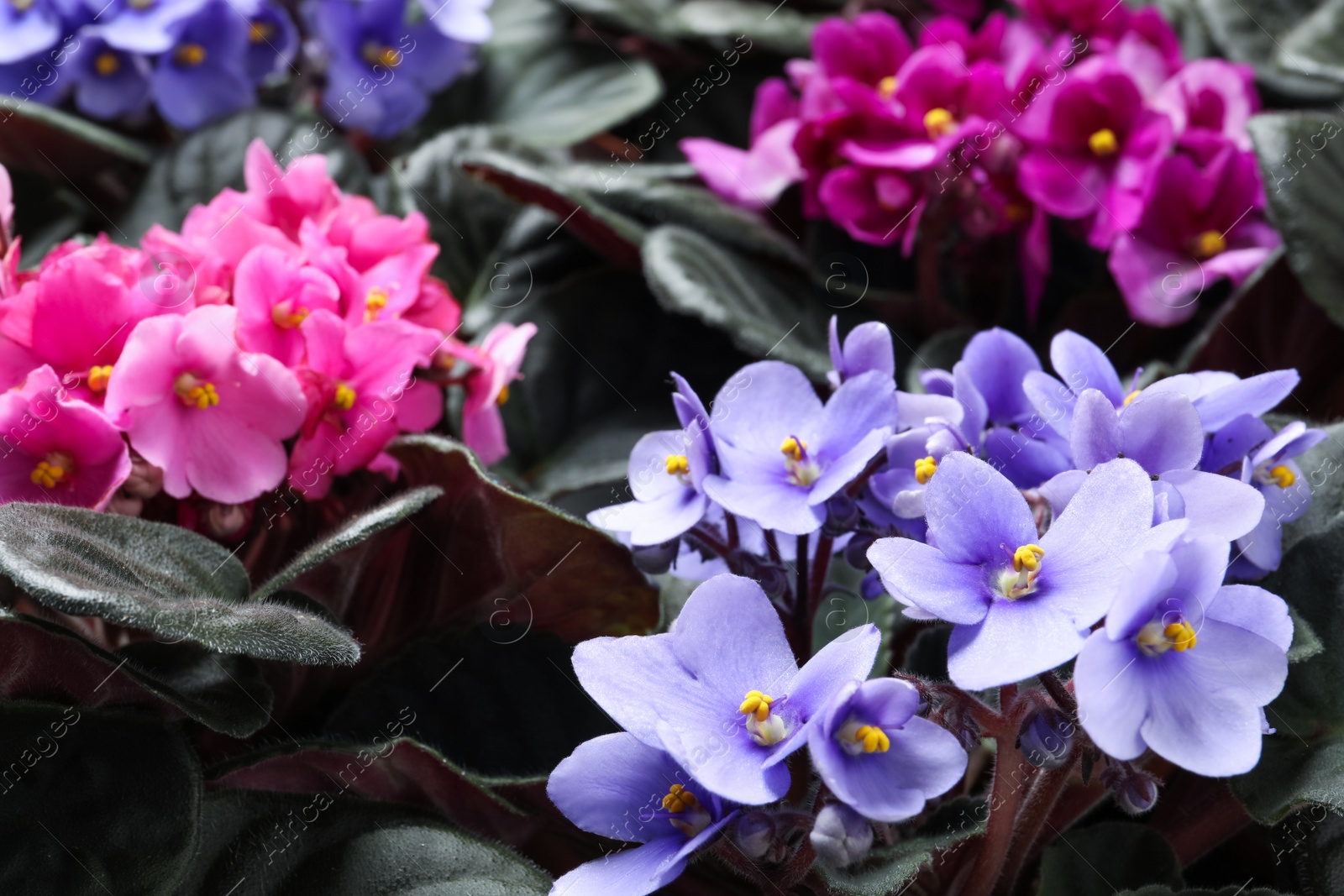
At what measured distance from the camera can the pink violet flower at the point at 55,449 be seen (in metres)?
0.58

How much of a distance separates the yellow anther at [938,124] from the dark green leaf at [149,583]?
64cm

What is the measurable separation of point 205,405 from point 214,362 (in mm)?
24

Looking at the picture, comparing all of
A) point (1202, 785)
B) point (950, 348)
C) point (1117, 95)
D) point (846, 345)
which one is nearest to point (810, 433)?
point (846, 345)

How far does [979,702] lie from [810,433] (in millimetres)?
159

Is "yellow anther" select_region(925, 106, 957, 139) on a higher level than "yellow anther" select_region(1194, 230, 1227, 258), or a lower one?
higher

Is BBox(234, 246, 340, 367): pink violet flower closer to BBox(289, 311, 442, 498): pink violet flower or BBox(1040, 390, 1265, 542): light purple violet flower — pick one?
BBox(289, 311, 442, 498): pink violet flower

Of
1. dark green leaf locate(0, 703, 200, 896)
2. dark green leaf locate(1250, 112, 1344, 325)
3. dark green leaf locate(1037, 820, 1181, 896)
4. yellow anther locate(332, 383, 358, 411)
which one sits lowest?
dark green leaf locate(1037, 820, 1181, 896)

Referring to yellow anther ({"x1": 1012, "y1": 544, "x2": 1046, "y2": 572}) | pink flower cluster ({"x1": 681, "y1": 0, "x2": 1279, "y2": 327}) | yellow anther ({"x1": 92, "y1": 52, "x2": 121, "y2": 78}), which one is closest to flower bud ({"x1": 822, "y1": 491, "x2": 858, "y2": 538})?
yellow anther ({"x1": 1012, "y1": 544, "x2": 1046, "y2": 572})

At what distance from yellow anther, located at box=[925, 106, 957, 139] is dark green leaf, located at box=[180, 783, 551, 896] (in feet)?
2.15

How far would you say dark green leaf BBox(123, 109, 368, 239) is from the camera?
0.98 metres

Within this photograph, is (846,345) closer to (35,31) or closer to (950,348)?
(950,348)

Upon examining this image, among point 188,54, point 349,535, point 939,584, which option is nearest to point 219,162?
point 188,54

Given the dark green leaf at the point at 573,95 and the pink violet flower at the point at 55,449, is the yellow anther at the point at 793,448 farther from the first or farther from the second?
the dark green leaf at the point at 573,95

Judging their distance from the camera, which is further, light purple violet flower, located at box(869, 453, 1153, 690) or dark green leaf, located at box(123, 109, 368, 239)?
dark green leaf, located at box(123, 109, 368, 239)
